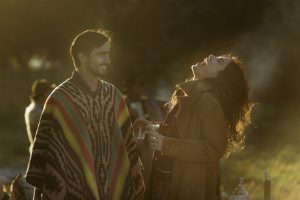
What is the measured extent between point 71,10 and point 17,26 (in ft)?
9.69

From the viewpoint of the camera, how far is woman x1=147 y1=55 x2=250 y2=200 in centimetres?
788

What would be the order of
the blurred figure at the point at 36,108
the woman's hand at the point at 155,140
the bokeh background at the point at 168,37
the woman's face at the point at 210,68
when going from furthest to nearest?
the bokeh background at the point at 168,37, the blurred figure at the point at 36,108, the woman's face at the point at 210,68, the woman's hand at the point at 155,140

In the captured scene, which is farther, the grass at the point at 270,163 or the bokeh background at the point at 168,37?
the bokeh background at the point at 168,37

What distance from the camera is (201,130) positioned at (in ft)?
26.0

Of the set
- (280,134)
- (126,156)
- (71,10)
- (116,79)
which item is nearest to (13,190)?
(126,156)

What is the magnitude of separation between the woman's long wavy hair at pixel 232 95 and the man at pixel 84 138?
42.3 inches

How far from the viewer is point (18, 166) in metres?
19.1

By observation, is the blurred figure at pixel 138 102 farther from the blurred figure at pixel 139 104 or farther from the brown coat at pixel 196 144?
the brown coat at pixel 196 144

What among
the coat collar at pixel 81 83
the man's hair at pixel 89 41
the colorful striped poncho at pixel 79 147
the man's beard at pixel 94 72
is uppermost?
the man's hair at pixel 89 41

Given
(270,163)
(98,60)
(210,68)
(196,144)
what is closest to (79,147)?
(98,60)

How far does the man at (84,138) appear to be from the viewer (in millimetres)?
6973

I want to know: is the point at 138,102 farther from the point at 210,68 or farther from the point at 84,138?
the point at 84,138

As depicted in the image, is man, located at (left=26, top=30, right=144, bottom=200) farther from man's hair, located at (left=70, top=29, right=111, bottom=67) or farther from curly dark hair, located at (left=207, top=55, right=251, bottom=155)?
curly dark hair, located at (left=207, top=55, right=251, bottom=155)

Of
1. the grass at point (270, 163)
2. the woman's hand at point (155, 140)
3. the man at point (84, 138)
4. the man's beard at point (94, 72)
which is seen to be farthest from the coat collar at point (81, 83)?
the grass at point (270, 163)
